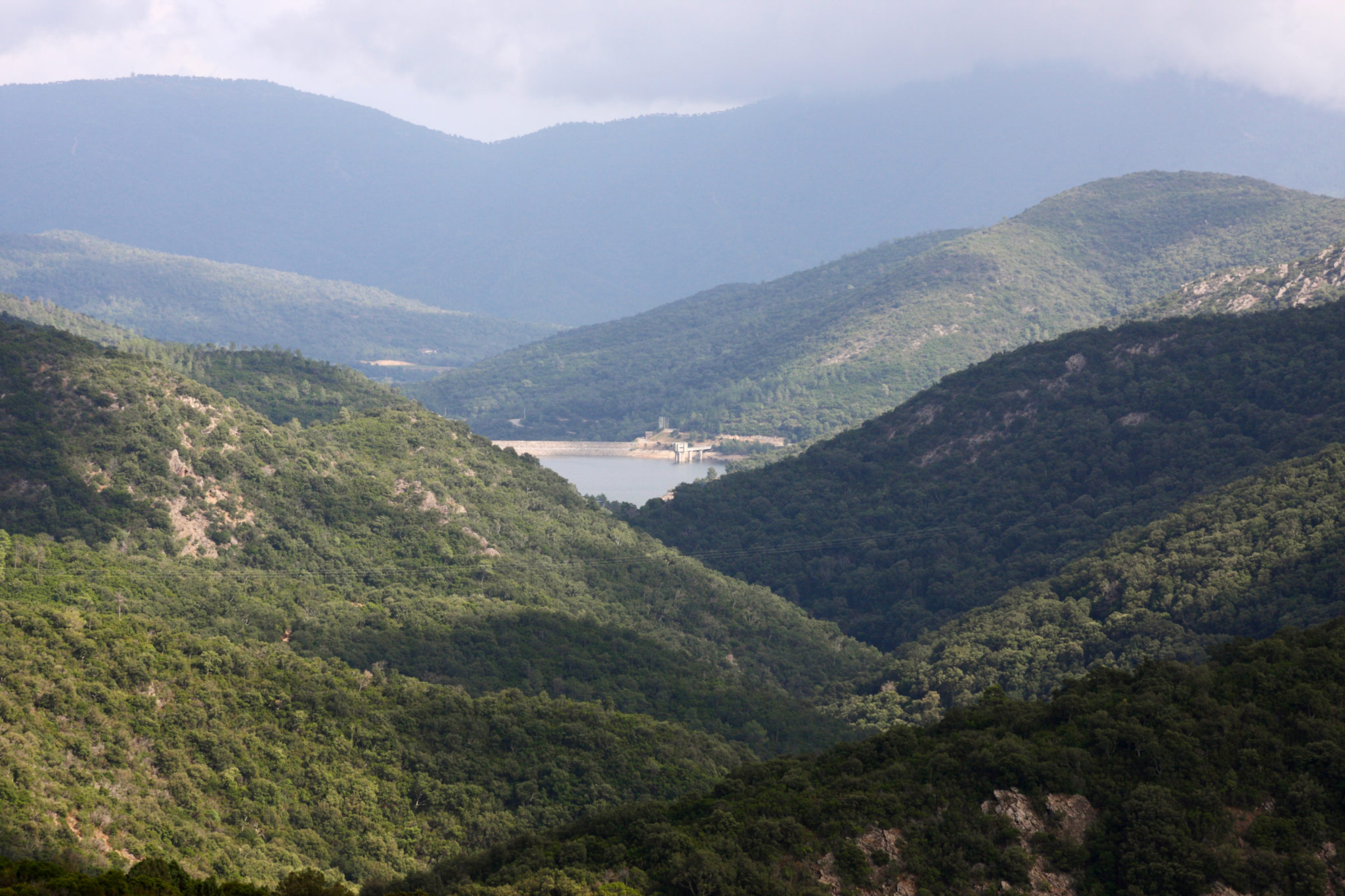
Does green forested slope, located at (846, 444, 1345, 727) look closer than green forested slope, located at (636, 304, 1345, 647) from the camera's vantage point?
Yes

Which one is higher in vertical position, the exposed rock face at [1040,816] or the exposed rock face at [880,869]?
the exposed rock face at [1040,816]

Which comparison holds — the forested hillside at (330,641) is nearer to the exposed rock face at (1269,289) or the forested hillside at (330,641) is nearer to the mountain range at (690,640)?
the mountain range at (690,640)

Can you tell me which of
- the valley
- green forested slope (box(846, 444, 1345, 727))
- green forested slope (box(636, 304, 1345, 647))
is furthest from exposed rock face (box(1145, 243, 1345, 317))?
green forested slope (box(846, 444, 1345, 727))

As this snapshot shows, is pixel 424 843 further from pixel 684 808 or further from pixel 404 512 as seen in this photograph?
pixel 404 512

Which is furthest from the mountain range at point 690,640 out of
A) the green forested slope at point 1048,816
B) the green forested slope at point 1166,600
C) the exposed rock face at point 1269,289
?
the exposed rock face at point 1269,289

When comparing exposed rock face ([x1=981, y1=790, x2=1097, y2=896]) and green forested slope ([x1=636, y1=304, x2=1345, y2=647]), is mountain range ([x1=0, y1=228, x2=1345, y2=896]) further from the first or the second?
green forested slope ([x1=636, y1=304, x2=1345, y2=647])

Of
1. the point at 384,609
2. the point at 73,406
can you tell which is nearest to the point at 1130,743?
the point at 384,609

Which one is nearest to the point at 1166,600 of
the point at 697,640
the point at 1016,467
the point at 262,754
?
the point at 697,640

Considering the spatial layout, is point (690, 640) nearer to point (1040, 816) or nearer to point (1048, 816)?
point (1040, 816)
